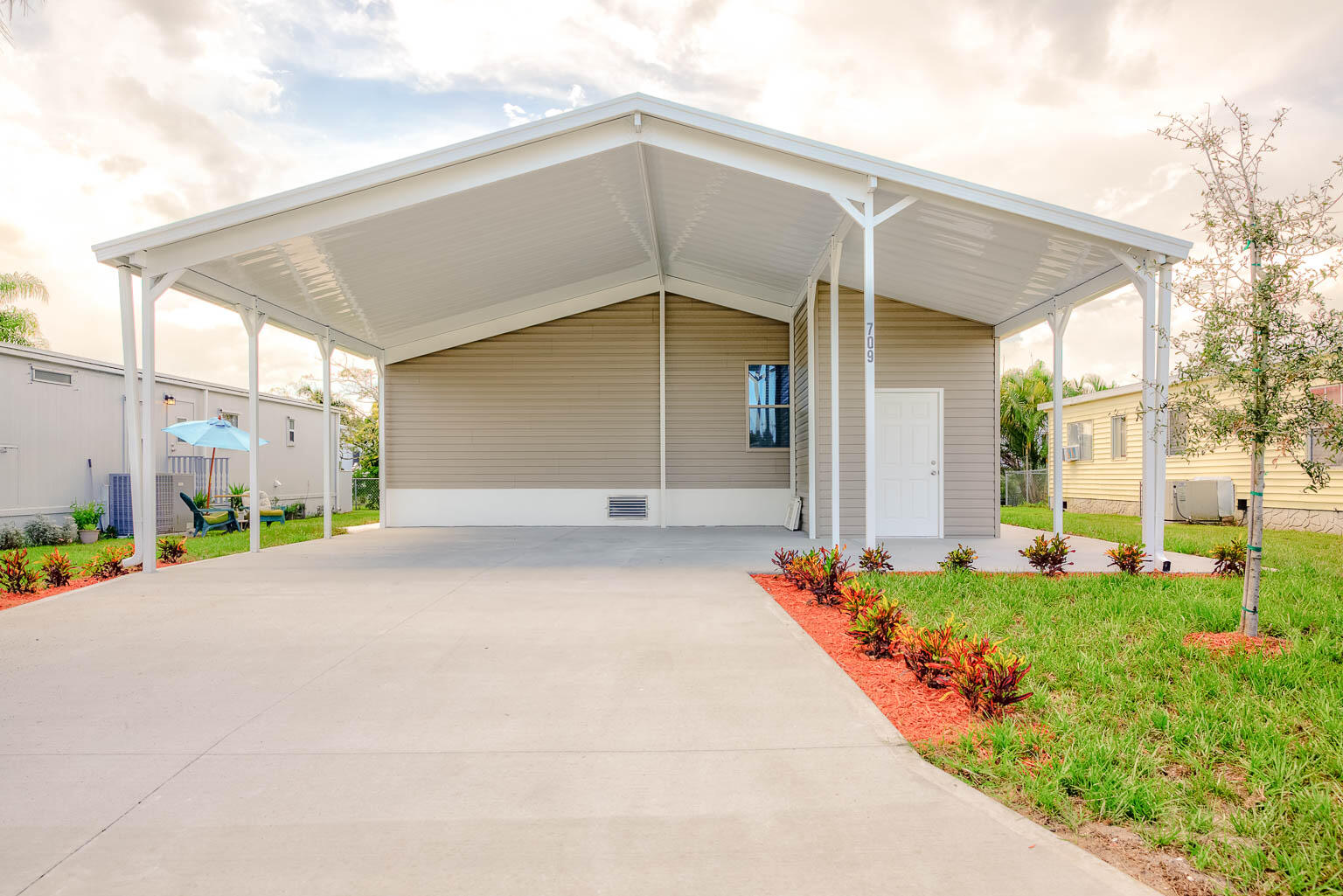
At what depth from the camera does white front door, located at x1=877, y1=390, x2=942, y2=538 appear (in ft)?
33.7

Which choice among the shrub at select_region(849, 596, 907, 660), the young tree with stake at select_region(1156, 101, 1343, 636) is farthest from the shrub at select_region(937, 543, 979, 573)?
the shrub at select_region(849, 596, 907, 660)

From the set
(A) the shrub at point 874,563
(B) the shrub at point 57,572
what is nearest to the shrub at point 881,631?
(A) the shrub at point 874,563

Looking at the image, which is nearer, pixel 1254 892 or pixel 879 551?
pixel 1254 892

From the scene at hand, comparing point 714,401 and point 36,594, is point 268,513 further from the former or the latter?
point 714,401

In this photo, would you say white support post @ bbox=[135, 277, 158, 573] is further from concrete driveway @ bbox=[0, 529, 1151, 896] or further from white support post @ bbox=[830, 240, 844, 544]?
white support post @ bbox=[830, 240, 844, 544]

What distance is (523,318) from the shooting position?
12.6m

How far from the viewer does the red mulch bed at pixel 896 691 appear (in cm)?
304

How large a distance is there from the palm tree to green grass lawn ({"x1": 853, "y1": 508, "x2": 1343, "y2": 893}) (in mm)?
24506

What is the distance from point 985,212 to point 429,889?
22.0ft

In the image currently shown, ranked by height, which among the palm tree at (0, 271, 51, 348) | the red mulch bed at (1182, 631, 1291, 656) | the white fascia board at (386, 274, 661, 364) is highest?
the palm tree at (0, 271, 51, 348)

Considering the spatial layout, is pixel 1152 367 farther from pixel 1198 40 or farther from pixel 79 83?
pixel 79 83

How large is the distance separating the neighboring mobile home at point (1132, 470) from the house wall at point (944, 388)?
279cm

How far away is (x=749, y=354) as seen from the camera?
41.8 ft

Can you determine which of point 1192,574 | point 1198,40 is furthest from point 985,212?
point 1198,40
